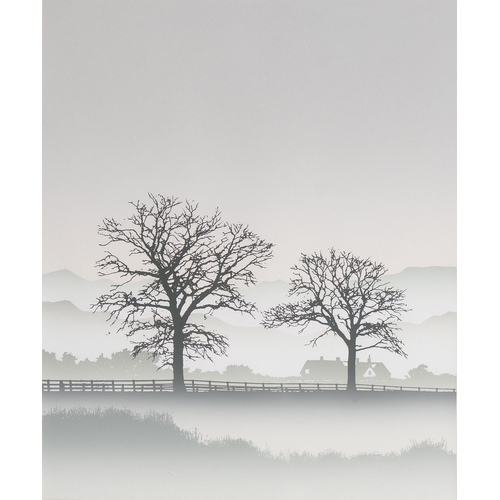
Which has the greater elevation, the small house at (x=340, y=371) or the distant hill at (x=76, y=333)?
the distant hill at (x=76, y=333)

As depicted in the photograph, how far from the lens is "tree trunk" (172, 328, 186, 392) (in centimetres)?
276

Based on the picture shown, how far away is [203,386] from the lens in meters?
2.76

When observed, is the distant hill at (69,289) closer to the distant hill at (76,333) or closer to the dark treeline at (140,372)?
the distant hill at (76,333)

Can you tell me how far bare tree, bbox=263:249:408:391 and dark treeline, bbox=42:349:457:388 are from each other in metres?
0.18

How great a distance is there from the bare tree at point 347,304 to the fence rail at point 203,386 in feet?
0.54

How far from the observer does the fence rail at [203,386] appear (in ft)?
8.99

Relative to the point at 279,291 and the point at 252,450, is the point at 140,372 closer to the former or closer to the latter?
the point at 252,450

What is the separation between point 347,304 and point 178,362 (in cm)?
99

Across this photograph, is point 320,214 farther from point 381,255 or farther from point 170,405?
point 170,405

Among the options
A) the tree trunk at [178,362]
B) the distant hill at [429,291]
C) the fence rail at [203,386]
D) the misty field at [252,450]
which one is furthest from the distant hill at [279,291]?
the misty field at [252,450]

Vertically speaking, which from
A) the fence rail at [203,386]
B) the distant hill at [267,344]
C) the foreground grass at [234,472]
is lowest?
the foreground grass at [234,472]

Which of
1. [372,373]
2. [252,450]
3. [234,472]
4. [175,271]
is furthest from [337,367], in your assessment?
[175,271]

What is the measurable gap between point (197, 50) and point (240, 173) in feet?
2.43
